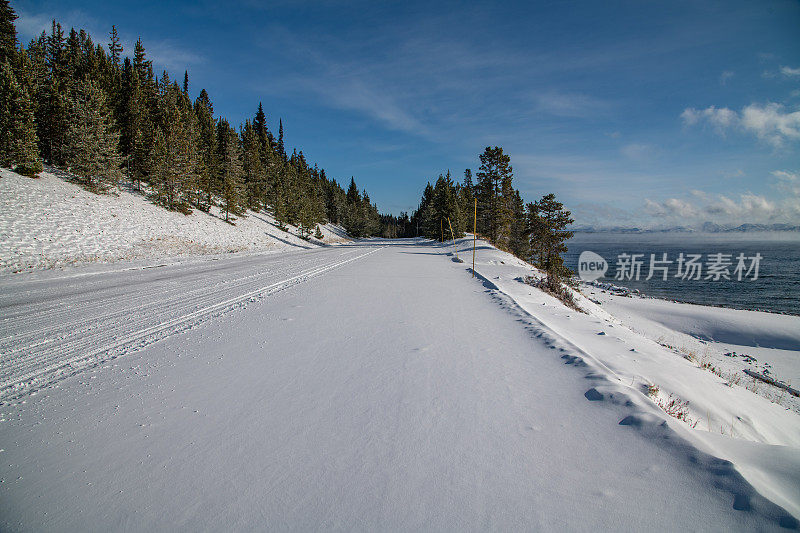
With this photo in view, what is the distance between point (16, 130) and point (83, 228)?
9.33 metres

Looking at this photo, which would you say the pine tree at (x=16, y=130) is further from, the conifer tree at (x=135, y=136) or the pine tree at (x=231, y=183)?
the pine tree at (x=231, y=183)

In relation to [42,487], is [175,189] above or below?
above

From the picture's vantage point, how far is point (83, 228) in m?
16.6

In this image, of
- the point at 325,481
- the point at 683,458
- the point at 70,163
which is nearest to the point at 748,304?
the point at 683,458

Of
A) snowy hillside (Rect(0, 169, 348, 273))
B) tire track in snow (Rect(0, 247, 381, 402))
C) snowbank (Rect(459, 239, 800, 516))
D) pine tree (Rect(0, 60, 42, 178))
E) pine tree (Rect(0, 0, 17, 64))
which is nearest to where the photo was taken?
snowbank (Rect(459, 239, 800, 516))

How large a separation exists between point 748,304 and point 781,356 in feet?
61.8

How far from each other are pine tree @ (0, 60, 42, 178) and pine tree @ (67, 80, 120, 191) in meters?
2.19

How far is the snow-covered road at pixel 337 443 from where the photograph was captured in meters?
1.79

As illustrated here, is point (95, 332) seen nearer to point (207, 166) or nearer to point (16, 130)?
point (16, 130)

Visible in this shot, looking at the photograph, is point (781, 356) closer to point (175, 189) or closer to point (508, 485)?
point (508, 485)

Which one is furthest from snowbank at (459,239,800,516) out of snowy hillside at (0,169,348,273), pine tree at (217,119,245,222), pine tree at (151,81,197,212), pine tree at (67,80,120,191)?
pine tree at (217,119,245,222)

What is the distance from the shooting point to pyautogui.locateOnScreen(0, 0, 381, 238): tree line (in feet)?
66.2

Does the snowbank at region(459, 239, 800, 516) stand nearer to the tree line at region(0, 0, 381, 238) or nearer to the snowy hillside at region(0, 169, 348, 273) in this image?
the snowy hillside at region(0, 169, 348, 273)

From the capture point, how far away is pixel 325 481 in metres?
2.01
